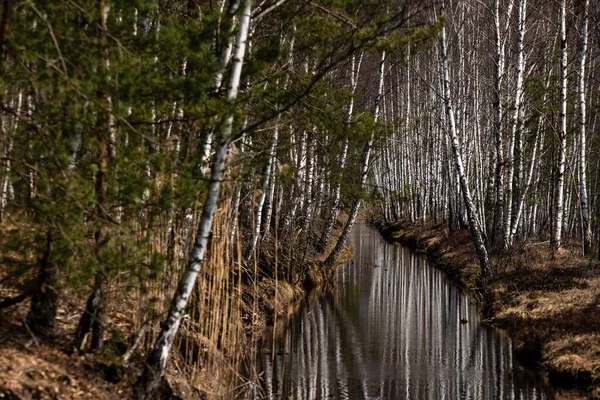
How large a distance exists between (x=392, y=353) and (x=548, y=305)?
3.04 m

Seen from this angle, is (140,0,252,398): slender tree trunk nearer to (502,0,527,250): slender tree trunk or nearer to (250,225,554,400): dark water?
(250,225,554,400): dark water

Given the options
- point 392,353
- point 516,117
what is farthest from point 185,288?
point 516,117

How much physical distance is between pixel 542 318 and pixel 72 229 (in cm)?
879

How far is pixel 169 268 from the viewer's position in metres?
6.84

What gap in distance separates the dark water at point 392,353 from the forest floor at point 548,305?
35 centimetres

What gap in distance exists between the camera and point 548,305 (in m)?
11.7

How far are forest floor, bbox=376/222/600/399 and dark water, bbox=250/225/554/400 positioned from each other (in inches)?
13.9

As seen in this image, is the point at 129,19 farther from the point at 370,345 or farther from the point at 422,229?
the point at 422,229

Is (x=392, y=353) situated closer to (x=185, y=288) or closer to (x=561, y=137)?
(x=185, y=288)

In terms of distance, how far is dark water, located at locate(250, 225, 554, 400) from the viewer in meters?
9.00

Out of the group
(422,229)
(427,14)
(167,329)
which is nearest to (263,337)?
(167,329)

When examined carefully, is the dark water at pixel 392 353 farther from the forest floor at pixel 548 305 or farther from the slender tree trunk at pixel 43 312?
the slender tree trunk at pixel 43 312

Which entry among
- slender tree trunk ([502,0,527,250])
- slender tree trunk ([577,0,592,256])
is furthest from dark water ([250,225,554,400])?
slender tree trunk ([577,0,592,256])

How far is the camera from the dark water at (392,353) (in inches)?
354
